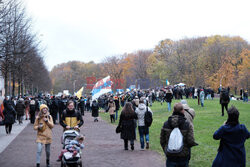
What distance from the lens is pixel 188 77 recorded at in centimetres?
6806

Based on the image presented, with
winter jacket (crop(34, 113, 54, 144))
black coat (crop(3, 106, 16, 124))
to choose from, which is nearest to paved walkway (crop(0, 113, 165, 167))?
winter jacket (crop(34, 113, 54, 144))

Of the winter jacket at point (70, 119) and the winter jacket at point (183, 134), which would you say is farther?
the winter jacket at point (70, 119)

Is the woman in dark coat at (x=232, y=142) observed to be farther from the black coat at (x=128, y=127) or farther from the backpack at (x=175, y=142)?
the black coat at (x=128, y=127)

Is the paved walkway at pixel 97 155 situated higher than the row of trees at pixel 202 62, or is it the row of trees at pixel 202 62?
the row of trees at pixel 202 62

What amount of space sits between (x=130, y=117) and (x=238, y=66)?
56303mm

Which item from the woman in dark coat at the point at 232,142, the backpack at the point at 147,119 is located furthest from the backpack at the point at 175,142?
the backpack at the point at 147,119

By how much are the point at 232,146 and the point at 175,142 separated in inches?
39.7

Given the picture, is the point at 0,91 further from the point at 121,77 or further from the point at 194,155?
the point at 121,77

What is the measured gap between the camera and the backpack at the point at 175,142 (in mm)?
6293

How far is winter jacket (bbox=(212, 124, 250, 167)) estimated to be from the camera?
625 cm

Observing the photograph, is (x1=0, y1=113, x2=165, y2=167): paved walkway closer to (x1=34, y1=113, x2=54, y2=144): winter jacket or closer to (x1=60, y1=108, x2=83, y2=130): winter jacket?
(x1=34, y1=113, x2=54, y2=144): winter jacket

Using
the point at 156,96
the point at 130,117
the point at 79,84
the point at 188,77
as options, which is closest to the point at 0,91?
the point at 156,96

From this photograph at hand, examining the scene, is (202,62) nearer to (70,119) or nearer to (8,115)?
(8,115)

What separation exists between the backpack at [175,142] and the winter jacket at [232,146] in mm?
702
